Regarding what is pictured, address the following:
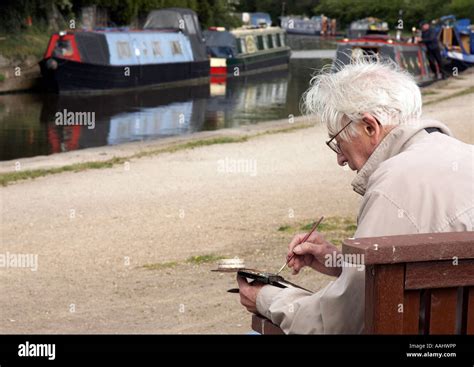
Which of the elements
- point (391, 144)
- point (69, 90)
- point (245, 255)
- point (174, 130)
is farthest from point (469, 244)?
point (69, 90)

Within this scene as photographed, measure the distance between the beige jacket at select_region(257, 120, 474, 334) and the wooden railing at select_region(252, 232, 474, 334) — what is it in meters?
0.13

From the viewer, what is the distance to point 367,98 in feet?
10.3

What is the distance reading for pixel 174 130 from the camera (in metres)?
23.4

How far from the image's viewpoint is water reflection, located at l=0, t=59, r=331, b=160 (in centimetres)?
2144

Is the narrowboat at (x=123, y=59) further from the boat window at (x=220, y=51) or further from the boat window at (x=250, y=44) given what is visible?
the boat window at (x=250, y=44)

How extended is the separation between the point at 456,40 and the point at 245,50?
7912 mm

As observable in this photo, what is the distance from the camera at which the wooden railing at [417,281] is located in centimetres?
260

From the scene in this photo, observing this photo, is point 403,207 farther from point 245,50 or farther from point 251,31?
point 251,31

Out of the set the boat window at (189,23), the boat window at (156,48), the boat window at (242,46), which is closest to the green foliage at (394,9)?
the boat window at (242,46)

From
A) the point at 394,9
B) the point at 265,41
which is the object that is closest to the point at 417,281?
the point at 265,41

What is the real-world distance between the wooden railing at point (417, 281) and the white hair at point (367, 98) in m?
0.51

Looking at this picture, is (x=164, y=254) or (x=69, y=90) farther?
(x=69, y=90)
